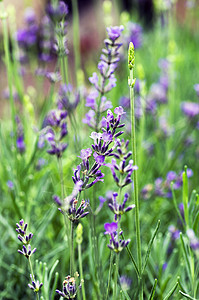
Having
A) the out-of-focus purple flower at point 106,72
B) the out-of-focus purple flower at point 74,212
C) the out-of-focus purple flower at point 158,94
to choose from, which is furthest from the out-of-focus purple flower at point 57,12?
the out-of-focus purple flower at point 158,94

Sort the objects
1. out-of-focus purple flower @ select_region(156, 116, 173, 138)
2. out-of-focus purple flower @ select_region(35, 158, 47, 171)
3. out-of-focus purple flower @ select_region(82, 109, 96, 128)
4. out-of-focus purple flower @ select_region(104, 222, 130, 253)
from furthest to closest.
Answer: out-of-focus purple flower @ select_region(156, 116, 173, 138), out-of-focus purple flower @ select_region(35, 158, 47, 171), out-of-focus purple flower @ select_region(82, 109, 96, 128), out-of-focus purple flower @ select_region(104, 222, 130, 253)

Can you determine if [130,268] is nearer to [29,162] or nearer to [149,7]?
[29,162]

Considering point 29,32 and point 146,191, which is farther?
point 29,32

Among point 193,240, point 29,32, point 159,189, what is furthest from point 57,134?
point 29,32

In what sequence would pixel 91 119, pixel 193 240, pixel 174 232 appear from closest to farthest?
1. pixel 193 240
2. pixel 91 119
3. pixel 174 232

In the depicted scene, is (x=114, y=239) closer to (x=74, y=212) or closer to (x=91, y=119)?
(x=74, y=212)

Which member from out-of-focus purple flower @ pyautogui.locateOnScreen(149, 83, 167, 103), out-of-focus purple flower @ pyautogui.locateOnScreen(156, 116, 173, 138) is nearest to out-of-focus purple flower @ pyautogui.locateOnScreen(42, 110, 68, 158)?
out-of-focus purple flower @ pyautogui.locateOnScreen(156, 116, 173, 138)

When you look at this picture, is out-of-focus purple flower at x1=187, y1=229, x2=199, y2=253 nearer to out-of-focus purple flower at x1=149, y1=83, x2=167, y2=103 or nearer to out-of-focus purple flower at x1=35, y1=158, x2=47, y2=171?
out-of-focus purple flower at x1=35, y1=158, x2=47, y2=171

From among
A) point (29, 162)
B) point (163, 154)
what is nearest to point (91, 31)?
point (163, 154)

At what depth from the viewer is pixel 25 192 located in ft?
4.67

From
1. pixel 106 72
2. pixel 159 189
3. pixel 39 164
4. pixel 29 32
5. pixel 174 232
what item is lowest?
pixel 174 232

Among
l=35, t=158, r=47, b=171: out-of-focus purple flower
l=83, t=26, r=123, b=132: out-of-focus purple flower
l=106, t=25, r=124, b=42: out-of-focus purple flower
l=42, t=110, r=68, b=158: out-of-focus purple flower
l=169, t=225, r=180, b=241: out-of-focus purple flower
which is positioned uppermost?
l=106, t=25, r=124, b=42: out-of-focus purple flower

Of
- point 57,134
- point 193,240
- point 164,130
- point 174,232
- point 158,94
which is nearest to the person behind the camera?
point 193,240

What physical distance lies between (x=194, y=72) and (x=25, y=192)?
1789 millimetres
